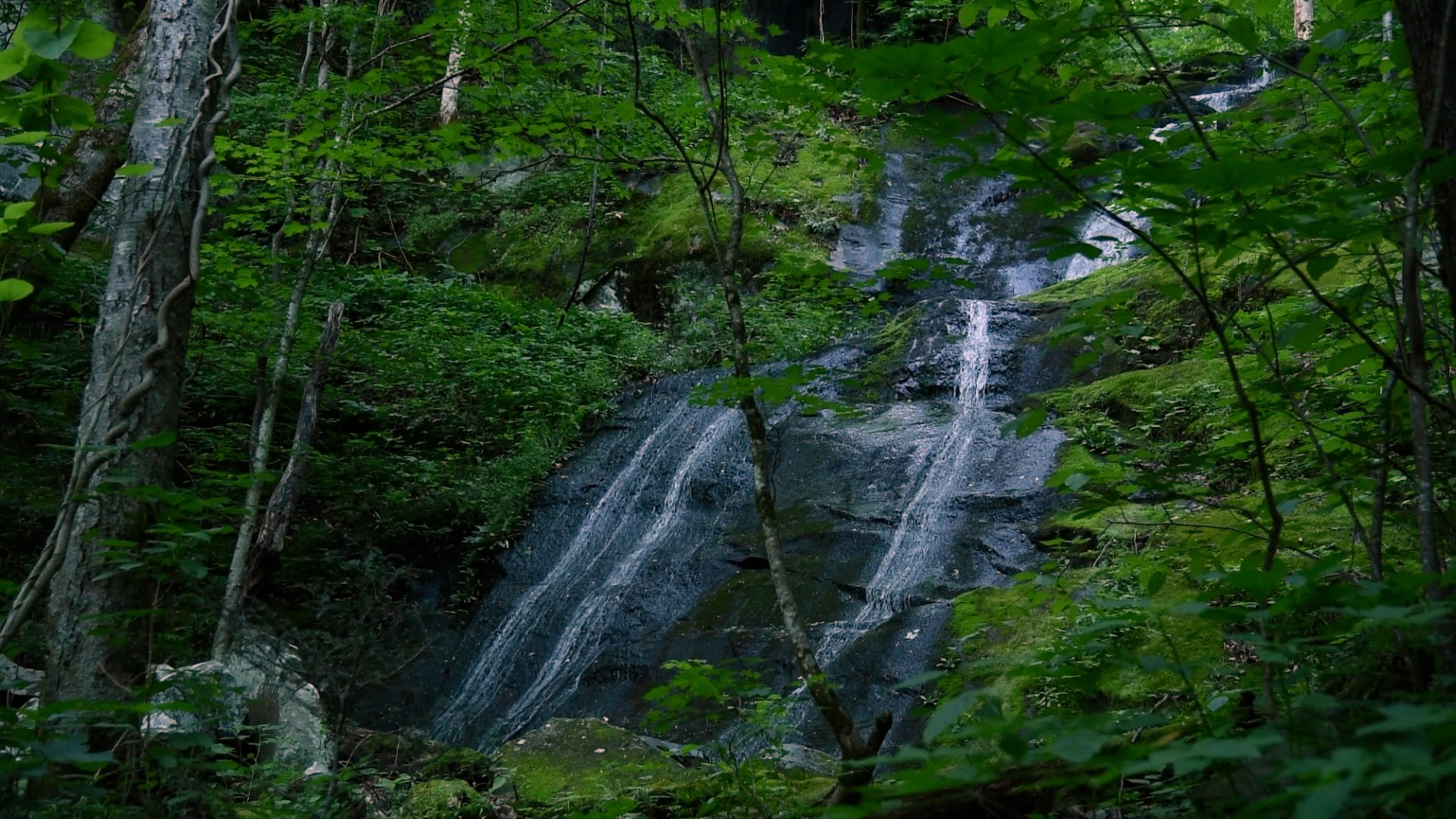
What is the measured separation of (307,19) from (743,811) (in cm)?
632

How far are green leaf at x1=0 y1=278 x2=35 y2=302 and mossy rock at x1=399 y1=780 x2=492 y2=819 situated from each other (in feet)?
8.95

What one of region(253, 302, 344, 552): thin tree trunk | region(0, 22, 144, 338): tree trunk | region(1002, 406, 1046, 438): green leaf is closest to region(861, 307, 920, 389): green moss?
region(253, 302, 344, 552): thin tree trunk

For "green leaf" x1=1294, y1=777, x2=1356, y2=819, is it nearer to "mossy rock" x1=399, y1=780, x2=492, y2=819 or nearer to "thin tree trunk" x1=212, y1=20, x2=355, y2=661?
"mossy rock" x1=399, y1=780, x2=492, y2=819

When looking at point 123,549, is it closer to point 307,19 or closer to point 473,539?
point 307,19

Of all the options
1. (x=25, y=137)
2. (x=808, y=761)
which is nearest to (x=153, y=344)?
(x=25, y=137)

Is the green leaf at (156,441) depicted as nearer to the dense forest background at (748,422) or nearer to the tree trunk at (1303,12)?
the dense forest background at (748,422)

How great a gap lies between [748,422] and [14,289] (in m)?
2.03

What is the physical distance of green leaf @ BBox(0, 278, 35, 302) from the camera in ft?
5.55

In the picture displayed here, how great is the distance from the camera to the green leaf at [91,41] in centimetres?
156

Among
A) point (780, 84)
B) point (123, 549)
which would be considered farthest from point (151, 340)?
point (780, 84)

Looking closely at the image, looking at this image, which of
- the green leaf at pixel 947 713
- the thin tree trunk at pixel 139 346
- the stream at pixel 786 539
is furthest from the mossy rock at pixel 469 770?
the green leaf at pixel 947 713

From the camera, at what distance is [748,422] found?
120 inches

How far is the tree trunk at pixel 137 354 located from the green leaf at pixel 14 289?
0.48m

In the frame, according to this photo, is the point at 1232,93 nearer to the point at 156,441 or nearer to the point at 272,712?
the point at 272,712
